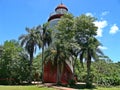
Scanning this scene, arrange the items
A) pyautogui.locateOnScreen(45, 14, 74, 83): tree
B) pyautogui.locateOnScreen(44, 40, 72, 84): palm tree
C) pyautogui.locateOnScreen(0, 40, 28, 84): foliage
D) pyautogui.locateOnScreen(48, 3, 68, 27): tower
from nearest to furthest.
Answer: pyautogui.locateOnScreen(44, 40, 72, 84): palm tree
pyautogui.locateOnScreen(45, 14, 74, 83): tree
pyautogui.locateOnScreen(0, 40, 28, 84): foliage
pyautogui.locateOnScreen(48, 3, 68, 27): tower

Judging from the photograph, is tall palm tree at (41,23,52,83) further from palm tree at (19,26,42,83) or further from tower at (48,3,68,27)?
tower at (48,3,68,27)

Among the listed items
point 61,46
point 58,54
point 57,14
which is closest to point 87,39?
point 61,46

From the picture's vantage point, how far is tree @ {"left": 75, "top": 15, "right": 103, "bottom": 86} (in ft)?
130

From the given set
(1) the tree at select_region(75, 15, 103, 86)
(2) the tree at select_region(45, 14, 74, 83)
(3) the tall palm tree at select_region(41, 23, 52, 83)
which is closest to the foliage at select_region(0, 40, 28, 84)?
(3) the tall palm tree at select_region(41, 23, 52, 83)

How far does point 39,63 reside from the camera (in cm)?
5159

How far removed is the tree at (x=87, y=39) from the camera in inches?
1555

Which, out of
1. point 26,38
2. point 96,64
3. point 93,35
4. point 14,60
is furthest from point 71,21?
point 96,64

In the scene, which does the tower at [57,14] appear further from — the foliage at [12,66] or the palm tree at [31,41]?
the foliage at [12,66]

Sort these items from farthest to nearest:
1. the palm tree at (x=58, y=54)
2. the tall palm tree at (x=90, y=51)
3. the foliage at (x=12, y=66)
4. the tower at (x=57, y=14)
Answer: the tower at (x=57, y=14)
the foliage at (x=12, y=66)
the tall palm tree at (x=90, y=51)
the palm tree at (x=58, y=54)

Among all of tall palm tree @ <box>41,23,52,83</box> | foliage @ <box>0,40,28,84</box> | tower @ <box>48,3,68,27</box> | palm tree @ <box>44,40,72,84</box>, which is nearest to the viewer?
palm tree @ <box>44,40,72,84</box>

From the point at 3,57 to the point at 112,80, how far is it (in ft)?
67.0

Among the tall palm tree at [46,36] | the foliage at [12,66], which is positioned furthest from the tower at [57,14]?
the foliage at [12,66]

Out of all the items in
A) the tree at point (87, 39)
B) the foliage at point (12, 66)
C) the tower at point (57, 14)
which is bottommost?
the foliage at point (12, 66)

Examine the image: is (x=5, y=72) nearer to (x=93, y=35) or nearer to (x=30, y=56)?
(x=30, y=56)
